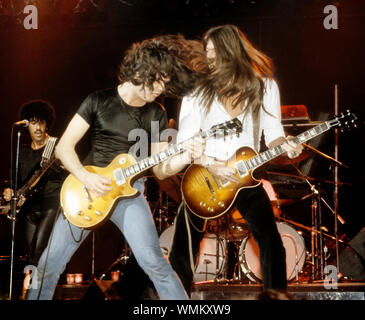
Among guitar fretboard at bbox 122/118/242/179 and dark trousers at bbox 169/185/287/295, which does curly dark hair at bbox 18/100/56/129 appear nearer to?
guitar fretboard at bbox 122/118/242/179

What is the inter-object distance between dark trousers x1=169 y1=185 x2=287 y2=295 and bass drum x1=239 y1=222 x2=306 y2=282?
7.63ft

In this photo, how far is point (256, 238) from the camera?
3.94 metres

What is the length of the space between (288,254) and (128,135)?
3.25 meters

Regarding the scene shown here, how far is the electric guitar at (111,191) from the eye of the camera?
4.07 meters

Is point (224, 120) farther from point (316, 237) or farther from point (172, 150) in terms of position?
point (316, 237)

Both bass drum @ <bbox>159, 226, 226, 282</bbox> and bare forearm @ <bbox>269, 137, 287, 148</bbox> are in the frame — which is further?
bass drum @ <bbox>159, 226, 226, 282</bbox>

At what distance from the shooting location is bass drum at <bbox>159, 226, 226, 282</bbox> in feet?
22.6

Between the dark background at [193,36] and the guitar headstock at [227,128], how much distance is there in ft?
10.7
